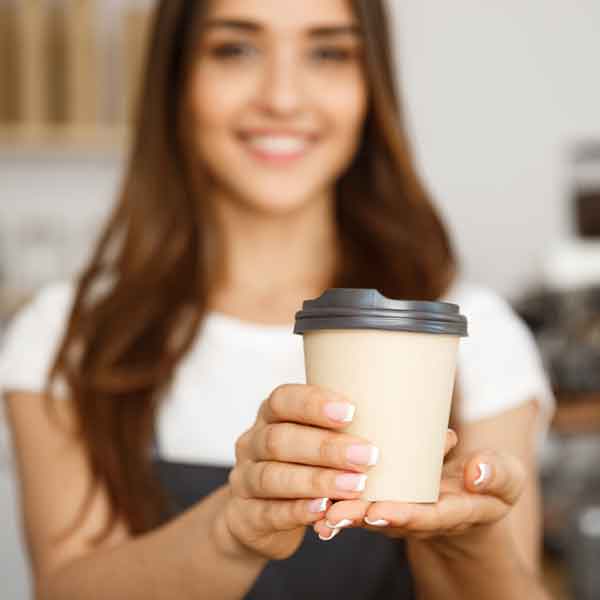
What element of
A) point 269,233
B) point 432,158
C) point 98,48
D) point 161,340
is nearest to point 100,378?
point 161,340

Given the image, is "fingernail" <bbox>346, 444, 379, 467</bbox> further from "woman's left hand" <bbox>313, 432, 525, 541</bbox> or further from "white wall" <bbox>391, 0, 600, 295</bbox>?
"white wall" <bbox>391, 0, 600, 295</bbox>

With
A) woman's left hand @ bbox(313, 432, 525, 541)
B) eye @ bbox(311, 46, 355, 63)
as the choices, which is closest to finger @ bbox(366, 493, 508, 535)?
woman's left hand @ bbox(313, 432, 525, 541)

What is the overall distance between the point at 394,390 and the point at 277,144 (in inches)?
26.2

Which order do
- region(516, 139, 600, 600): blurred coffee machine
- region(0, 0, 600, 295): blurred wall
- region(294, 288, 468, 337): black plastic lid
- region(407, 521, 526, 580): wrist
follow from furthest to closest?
region(0, 0, 600, 295): blurred wall < region(516, 139, 600, 600): blurred coffee machine < region(407, 521, 526, 580): wrist < region(294, 288, 468, 337): black plastic lid

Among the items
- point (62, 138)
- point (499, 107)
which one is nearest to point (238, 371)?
point (62, 138)

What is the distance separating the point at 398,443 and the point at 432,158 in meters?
2.95

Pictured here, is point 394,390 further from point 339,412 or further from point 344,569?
point 344,569

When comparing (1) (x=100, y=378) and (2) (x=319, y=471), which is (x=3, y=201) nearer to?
(1) (x=100, y=378)

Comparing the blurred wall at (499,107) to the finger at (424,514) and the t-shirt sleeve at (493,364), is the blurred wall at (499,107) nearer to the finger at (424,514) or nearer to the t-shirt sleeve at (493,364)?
the t-shirt sleeve at (493,364)

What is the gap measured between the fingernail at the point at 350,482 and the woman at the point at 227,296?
438 millimetres

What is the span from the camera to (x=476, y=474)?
688 millimetres

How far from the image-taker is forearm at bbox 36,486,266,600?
0.82 meters

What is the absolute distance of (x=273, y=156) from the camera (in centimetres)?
125

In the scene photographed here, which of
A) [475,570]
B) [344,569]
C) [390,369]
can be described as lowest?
[344,569]
